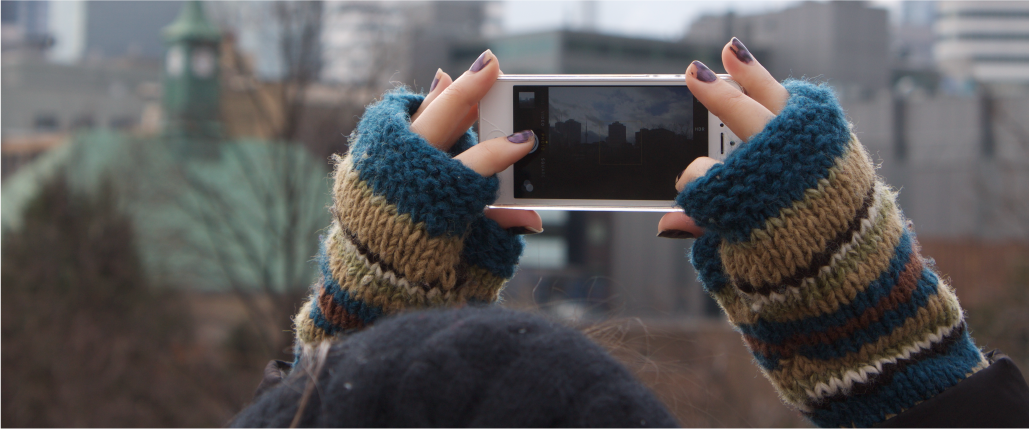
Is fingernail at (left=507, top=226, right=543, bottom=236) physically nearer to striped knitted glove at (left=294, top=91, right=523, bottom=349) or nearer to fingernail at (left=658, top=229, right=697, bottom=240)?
striped knitted glove at (left=294, top=91, right=523, bottom=349)

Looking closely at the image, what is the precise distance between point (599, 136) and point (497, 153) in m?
0.21

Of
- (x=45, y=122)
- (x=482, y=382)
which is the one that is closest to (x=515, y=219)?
(x=482, y=382)

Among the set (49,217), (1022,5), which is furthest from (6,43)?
(1022,5)

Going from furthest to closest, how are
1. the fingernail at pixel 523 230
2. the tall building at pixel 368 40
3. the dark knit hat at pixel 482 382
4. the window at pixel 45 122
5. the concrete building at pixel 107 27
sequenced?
the window at pixel 45 122, the concrete building at pixel 107 27, the tall building at pixel 368 40, the fingernail at pixel 523 230, the dark knit hat at pixel 482 382

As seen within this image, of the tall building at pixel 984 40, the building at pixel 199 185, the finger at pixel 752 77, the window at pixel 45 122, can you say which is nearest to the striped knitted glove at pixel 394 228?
the finger at pixel 752 77

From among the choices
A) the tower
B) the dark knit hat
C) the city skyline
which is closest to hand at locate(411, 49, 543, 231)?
the city skyline

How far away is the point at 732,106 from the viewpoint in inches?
40.8

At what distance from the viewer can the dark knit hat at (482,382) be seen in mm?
617

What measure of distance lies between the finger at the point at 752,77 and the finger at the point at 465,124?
0.41 m

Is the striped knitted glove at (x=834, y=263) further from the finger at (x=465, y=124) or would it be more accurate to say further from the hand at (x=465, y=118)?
the finger at (x=465, y=124)

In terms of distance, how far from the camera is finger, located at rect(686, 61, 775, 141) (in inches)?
40.5

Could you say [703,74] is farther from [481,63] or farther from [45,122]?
[45,122]

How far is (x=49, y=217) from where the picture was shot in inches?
492

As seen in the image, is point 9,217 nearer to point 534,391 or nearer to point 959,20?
point 534,391
